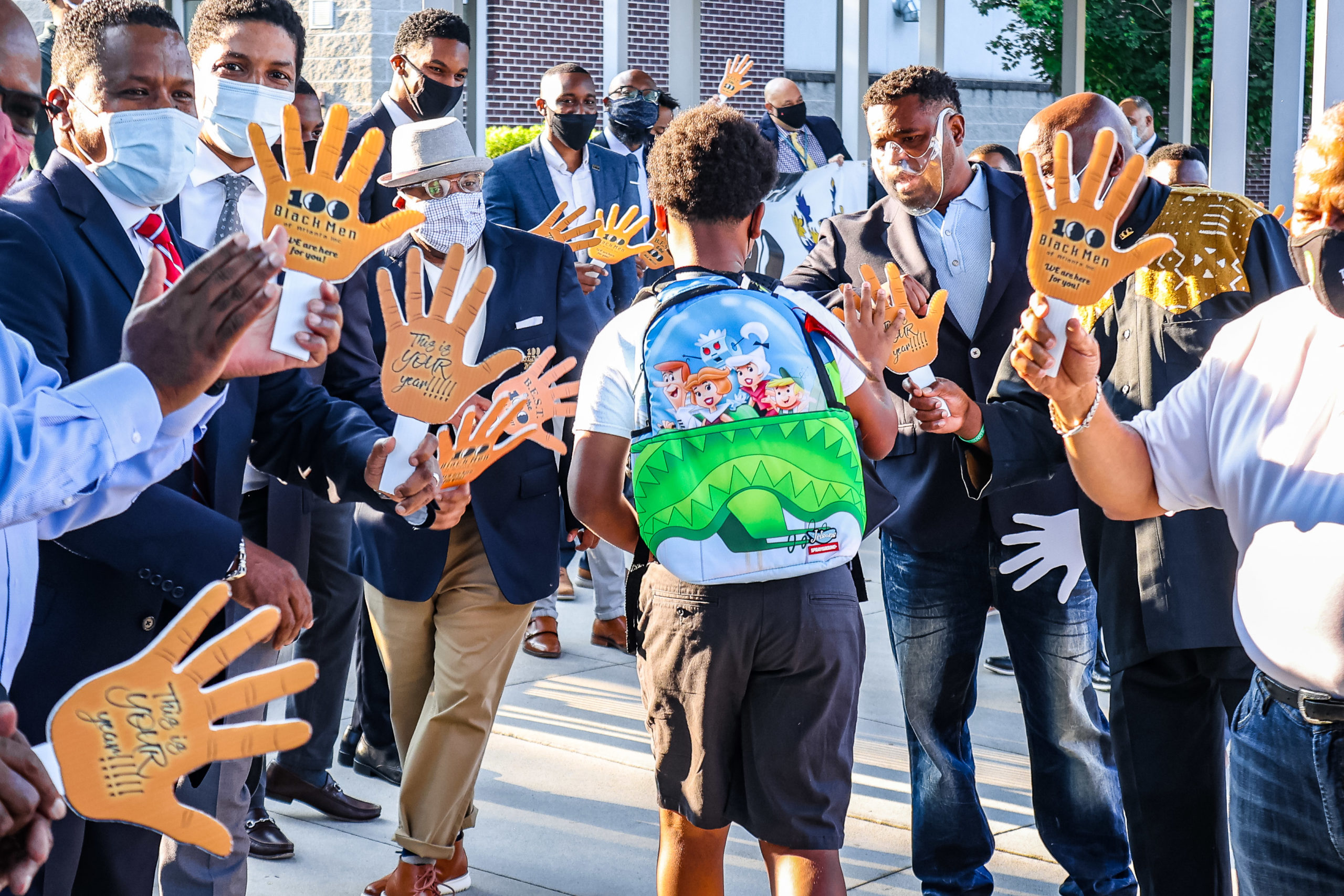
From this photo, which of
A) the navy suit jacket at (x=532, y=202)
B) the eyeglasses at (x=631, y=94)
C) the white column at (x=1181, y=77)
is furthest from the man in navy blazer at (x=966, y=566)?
the white column at (x=1181, y=77)

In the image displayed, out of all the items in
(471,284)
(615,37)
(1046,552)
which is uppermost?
(615,37)

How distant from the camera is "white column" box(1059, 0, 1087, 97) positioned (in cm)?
1109

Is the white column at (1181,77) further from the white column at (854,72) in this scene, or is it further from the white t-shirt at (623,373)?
the white t-shirt at (623,373)

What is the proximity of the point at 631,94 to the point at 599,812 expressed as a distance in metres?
4.90

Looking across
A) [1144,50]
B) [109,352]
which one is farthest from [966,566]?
[1144,50]

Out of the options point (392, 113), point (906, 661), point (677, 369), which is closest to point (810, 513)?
point (677, 369)

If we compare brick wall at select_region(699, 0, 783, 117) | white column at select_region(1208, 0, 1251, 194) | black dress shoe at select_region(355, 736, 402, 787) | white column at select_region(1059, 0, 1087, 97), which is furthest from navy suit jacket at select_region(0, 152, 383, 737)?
brick wall at select_region(699, 0, 783, 117)

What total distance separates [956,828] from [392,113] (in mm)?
3748

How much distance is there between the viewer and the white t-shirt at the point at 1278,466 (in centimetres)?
207

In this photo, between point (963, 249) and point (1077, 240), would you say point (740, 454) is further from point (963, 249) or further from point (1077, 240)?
point (963, 249)

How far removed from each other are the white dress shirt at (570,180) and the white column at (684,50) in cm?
300

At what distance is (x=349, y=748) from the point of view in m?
4.84

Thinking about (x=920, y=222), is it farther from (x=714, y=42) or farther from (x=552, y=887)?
(x=714, y=42)

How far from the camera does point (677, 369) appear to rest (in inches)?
104
